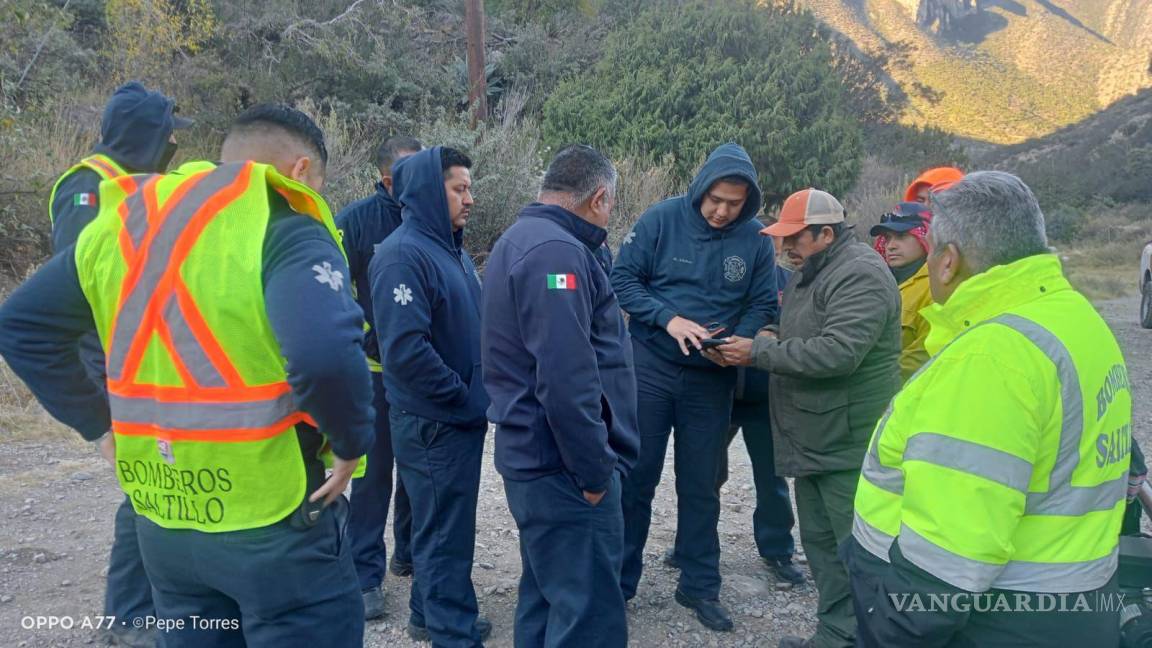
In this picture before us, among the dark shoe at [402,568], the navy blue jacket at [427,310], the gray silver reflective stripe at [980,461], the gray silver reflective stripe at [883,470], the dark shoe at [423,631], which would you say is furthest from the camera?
the dark shoe at [402,568]

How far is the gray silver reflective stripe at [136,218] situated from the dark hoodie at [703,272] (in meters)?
2.26

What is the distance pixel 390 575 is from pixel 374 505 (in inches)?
21.7

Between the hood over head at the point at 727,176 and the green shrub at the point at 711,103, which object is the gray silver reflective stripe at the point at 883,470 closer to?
the hood over head at the point at 727,176

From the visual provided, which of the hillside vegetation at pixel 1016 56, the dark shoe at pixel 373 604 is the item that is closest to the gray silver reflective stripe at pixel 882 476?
the dark shoe at pixel 373 604

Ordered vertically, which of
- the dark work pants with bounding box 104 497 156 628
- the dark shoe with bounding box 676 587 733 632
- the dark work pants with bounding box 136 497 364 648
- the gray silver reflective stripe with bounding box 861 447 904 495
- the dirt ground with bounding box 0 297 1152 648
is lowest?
the dirt ground with bounding box 0 297 1152 648

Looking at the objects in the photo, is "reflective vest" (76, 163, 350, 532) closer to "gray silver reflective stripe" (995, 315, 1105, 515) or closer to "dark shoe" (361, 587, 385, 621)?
"gray silver reflective stripe" (995, 315, 1105, 515)

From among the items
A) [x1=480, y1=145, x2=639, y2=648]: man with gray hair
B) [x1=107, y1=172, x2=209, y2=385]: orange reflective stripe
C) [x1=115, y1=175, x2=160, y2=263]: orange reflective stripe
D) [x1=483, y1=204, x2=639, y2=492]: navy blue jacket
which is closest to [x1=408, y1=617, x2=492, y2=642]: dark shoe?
[x1=480, y1=145, x2=639, y2=648]: man with gray hair

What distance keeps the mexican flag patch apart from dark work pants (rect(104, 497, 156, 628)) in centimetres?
196

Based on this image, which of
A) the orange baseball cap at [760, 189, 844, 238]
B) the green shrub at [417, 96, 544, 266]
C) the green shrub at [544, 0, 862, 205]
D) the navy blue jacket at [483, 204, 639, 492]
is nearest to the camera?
the navy blue jacket at [483, 204, 639, 492]

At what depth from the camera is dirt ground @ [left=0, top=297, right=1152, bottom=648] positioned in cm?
375

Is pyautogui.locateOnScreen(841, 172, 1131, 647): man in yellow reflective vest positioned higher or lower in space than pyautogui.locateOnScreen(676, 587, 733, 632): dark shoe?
higher

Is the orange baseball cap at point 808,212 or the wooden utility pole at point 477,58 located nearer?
the orange baseball cap at point 808,212

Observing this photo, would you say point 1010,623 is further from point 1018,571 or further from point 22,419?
point 22,419

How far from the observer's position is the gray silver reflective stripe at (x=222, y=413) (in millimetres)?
1926
